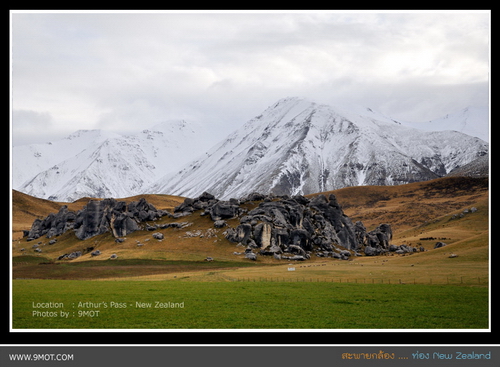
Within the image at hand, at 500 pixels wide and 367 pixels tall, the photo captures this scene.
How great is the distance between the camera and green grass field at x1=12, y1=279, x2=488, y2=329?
3975 cm

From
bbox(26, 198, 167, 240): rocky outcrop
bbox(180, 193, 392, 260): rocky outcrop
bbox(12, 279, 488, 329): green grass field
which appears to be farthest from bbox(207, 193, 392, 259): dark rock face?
bbox(12, 279, 488, 329): green grass field

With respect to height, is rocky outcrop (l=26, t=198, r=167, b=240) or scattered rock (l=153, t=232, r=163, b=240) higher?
rocky outcrop (l=26, t=198, r=167, b=240)

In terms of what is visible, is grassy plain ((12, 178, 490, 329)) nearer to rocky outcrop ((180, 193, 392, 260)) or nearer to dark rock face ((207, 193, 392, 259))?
rocky outcrop ((180, 193, 392, 260))

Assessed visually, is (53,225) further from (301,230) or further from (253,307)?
(253,307)

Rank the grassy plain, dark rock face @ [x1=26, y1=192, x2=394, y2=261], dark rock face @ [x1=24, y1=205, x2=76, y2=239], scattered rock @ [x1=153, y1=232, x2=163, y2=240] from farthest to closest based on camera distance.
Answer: dark rock face @ [x1=24, y1=205, x2=76, y2=239]
scattered rock @ [x1=153, y1=232, x2=163, y2=240]
dark rock face @ [x1=26, y1=192, x2=394, y2=261]
the grassy plain

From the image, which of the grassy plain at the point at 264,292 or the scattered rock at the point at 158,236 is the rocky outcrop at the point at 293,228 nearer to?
the grassy plain at the point at 264,292

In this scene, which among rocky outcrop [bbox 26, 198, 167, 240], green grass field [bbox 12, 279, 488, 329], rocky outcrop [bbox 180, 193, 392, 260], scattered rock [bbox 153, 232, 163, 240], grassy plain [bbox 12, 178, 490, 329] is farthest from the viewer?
rocky outcrop [bbox 26, 198, 167, 240]

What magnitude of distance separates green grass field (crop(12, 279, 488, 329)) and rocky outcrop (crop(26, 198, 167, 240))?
82681mm

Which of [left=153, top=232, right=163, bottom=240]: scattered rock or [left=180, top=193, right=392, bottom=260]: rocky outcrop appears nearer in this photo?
[left=180, top=193, right=392, bottom=260]: rocky outcrop

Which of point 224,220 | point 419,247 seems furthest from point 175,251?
point 419,247

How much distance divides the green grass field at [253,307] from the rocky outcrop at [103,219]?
271ft
